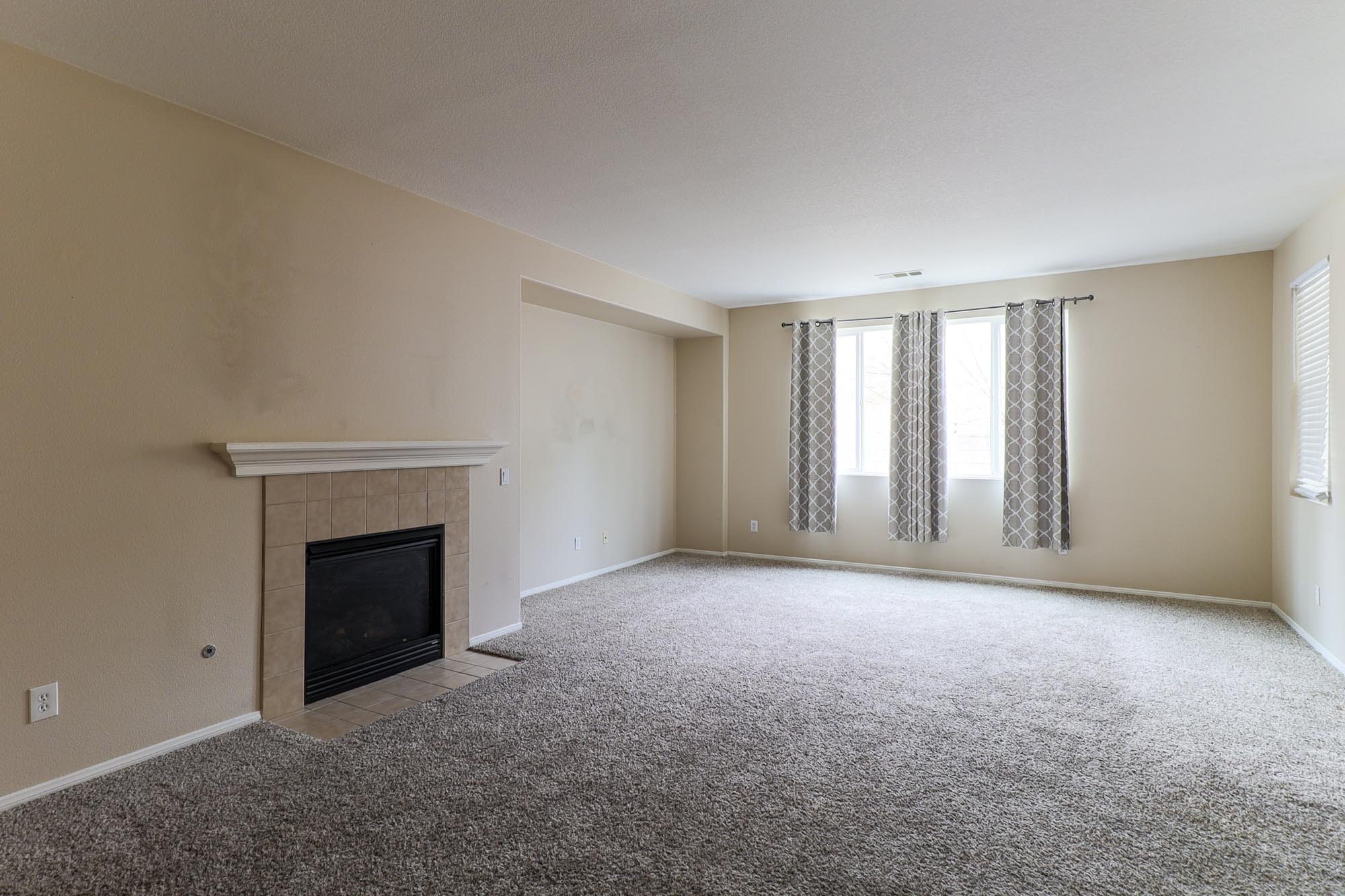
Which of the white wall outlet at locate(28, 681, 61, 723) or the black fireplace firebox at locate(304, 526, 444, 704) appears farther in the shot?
the black fireplace firebox at locate(304, 526, 444, 704)

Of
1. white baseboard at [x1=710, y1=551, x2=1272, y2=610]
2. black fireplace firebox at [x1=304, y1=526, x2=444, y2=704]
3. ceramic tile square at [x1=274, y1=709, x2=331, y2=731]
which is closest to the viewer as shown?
ceramic tile square at [x1=274, y1=709, x2=331, y2=731]

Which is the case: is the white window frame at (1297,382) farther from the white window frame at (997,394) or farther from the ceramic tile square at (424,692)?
the ceramic tile square at (424,692)

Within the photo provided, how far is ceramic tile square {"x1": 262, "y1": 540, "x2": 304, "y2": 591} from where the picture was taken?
3141 millimetres

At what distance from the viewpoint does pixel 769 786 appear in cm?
251

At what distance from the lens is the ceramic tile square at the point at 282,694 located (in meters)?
3.15

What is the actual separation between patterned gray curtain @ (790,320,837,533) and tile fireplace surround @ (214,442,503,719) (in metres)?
3.67

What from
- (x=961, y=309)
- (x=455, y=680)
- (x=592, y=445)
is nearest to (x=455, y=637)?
(x=455, y=680)

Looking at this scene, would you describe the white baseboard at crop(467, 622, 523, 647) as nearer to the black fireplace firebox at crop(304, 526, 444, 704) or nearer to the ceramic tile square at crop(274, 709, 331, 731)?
the black fireplace firebox at crop(304, 526, 444, 704)

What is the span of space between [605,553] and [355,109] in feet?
14.3

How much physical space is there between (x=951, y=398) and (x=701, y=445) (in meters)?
2.50

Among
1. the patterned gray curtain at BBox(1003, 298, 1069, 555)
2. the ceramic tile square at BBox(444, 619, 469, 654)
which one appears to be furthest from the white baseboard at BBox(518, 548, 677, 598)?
the patterned gray curtain at BBox(1003, 298, 1069, 555)

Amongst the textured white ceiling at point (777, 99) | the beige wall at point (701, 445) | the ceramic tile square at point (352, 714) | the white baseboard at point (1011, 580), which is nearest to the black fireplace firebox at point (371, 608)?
the ceramic tile square at point (352, 714)

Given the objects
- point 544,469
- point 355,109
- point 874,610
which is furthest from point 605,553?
point 355,109

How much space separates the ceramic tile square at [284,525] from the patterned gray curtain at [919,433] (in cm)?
490
